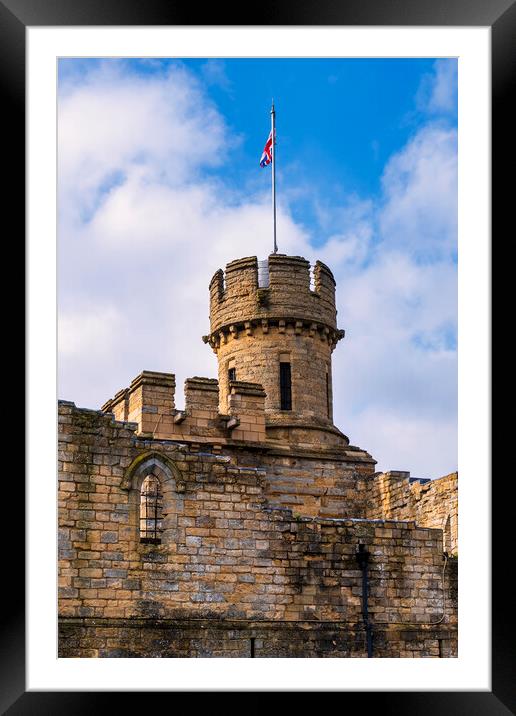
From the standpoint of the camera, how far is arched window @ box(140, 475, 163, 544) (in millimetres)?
15711

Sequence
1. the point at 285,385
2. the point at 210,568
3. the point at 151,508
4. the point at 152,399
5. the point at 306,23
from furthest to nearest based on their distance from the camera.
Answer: the point at 285,385, the point at 152,399, the point at 151,508, the point at 210,568, the point at 306,23

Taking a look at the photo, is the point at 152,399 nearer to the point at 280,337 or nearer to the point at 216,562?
the point at 280,337

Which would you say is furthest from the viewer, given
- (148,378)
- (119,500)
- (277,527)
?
(148,378)

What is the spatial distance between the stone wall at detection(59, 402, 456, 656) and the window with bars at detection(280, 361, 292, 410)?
7.03 metres

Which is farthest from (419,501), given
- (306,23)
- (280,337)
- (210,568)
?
(306,23)

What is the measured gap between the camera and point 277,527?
51.3ft

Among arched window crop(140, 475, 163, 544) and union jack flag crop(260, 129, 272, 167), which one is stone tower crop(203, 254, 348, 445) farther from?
arched window crop(140, 475, 163, 544)

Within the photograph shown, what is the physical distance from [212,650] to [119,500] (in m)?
2.40

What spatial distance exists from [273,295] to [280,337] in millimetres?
924

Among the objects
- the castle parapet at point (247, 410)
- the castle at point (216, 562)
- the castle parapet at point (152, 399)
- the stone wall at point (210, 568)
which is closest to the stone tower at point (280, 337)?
the castle parapet at point (247, 410)

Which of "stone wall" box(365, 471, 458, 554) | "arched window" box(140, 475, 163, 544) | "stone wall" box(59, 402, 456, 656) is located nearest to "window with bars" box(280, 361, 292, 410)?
"stone wall" box(365, 471, 458, 554)

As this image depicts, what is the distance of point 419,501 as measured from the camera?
2062 centimetres
